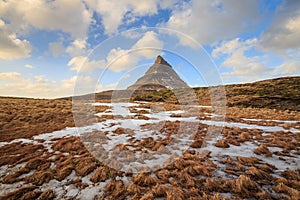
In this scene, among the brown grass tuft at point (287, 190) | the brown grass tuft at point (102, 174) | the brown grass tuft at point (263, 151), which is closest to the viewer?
the brown grass tuft at point (287, 190)

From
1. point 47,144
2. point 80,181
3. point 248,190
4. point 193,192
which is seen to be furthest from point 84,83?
point 248,190

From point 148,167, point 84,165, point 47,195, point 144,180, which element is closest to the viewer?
point 47,195

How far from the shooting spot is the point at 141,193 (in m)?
5.96

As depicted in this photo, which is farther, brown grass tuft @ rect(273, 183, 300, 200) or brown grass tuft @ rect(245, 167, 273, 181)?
brown grass tuft @ rect(245, 167, 273, 181)

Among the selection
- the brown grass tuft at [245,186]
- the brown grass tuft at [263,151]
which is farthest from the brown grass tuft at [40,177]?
the brown grass tuft at [263,151]

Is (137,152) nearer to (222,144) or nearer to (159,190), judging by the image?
(159,190)

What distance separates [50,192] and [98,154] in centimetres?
351

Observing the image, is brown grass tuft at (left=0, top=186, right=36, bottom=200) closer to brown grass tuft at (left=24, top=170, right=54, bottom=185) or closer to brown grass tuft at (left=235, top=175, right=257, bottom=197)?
brown grass tuft at (left=24, top=170, right=54, bottom=185)

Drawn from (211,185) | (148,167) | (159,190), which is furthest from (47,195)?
(211,185)

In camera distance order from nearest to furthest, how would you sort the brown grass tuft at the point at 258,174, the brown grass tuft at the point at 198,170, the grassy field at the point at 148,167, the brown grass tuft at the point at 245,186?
1. the brown grass tuft at the point at 245,186
2. the grassy field at the point at 148,167
3. the brown grass tuft at the point at 258,174
4. the brown grass tuft at the point at 198,170

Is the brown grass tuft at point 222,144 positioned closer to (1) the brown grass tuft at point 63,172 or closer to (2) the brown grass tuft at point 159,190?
(2) the brown grass tuft at point 159,190

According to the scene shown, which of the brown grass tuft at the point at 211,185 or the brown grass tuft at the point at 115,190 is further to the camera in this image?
Result: the brown grass tuft at the point at 211,185

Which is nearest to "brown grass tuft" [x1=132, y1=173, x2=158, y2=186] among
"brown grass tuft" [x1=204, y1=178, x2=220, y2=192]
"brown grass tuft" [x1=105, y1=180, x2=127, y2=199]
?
"brown grass tuft" [x1=105, y1=180, x2=127, y2=199]

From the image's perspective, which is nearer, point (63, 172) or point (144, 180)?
point (144, 180)
